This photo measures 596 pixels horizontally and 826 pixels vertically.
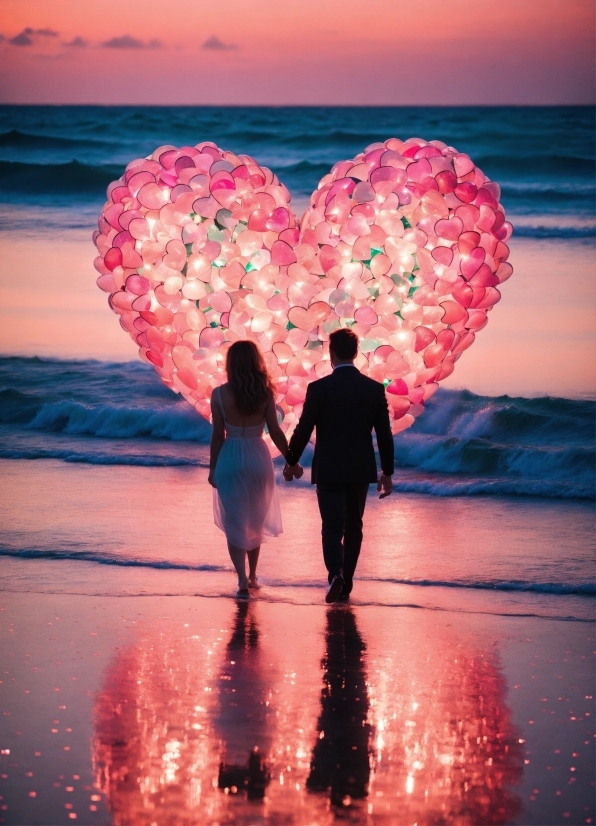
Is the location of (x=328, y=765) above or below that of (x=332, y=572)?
below

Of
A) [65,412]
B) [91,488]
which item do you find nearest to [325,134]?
[65,412]

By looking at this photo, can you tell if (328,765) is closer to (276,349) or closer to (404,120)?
(276,349)

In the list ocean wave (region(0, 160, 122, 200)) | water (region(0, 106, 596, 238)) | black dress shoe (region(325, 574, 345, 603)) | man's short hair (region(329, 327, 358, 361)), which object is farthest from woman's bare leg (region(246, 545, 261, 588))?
ocean wave (region(0, 160, 122, 200))

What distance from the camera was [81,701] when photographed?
177 inches

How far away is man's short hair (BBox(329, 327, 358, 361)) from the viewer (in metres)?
5.62

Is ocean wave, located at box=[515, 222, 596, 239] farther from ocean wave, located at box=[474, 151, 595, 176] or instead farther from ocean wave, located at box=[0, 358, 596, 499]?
ocean wave, located at box=[0, 358, 596, 499]

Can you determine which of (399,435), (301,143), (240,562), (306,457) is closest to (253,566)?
(240,562)

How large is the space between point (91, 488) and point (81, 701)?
4.06m

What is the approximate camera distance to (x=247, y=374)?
18.7 ft

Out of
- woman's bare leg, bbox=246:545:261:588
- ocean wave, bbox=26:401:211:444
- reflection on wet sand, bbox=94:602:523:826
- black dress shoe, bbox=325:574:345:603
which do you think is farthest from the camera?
ocean wave, bbox=26:401:211:444

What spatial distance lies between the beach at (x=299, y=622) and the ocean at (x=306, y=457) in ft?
0.09

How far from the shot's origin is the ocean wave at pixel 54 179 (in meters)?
22.5

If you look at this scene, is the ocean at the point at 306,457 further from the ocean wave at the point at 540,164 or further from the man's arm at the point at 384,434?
the ocean wave at the point at 540,164

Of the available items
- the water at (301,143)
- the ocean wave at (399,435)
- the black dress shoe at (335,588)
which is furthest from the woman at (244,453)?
the water at (301,143)
